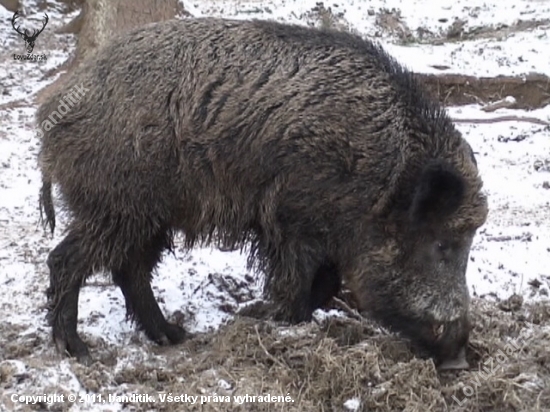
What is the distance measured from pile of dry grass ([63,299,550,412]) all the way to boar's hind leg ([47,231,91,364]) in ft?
1.23

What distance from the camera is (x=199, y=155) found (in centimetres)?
506

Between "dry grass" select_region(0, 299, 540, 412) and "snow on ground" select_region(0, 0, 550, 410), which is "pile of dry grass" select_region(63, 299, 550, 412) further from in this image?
"snow on ground" select_region(0, 0, 550, 410)

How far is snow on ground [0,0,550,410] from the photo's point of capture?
5801 millimetres

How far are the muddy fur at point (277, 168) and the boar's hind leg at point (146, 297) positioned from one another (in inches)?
7.9

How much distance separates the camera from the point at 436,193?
4766mm

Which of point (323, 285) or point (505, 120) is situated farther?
point (505, 120)

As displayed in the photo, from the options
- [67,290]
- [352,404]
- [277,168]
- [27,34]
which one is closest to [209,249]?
[67,290]

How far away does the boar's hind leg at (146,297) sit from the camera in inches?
217

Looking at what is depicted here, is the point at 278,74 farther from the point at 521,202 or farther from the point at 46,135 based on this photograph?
the point at 521,202

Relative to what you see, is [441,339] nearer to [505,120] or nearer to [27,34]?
[505,120]

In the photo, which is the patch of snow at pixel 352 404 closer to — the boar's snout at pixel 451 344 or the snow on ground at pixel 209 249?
the snow on ground at pixel 209 249

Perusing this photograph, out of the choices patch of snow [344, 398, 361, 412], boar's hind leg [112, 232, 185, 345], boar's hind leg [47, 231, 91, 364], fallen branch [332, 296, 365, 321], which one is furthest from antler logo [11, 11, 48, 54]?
patch of snow [344, 398, 361, 412]

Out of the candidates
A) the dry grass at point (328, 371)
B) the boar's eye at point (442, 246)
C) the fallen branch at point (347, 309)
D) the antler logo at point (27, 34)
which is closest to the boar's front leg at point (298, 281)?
the dry grass at point (328, 371)

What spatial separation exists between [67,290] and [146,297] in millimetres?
528
